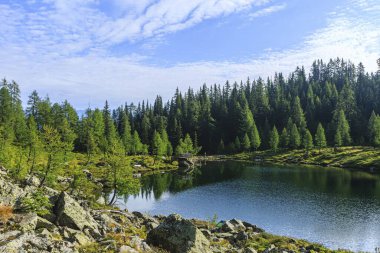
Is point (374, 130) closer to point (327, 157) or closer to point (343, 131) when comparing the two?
point (343, 131)

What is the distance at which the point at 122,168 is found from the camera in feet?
220

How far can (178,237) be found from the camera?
80.5ft

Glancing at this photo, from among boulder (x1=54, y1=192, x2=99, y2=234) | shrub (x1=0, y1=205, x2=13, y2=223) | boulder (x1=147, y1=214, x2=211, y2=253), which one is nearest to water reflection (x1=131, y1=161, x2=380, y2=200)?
boulder (x1=54, y1=192, x2=99, y2=234)

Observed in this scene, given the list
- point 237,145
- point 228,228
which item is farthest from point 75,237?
point 237,145

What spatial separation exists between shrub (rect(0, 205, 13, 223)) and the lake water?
43002 millimetres

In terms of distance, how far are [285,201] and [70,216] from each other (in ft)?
197

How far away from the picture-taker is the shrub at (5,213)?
23.1 metres

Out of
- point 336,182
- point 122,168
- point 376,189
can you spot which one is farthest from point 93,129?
point 376,189

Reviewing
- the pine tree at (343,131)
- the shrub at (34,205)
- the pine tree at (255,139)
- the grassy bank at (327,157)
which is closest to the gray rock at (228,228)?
the shrub at (34,205)

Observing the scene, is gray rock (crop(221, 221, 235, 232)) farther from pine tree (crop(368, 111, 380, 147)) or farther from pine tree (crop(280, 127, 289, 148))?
pine tree (crop(280, 127, 289, 148))

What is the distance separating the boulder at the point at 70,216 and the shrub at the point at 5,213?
3.82 metres

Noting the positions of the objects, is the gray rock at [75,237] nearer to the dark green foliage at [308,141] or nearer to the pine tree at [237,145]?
the dark green foliage at [308,141]

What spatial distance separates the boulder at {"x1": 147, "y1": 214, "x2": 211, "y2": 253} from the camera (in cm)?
2419

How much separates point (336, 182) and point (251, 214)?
44.2 meters
